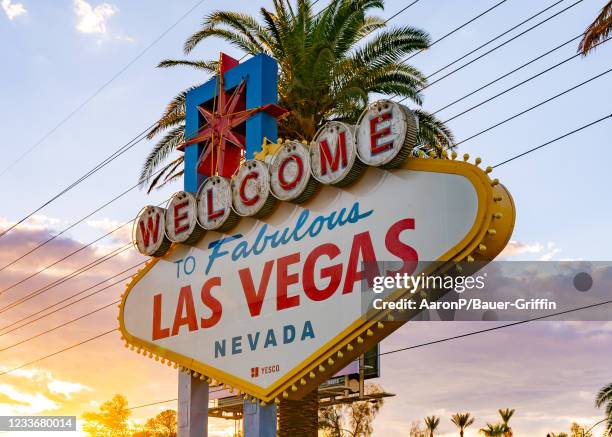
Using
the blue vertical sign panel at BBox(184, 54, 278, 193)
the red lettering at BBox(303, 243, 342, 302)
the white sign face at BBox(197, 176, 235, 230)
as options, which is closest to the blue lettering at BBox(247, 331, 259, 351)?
the red lettering at BBox(303, 243, 342, 302)

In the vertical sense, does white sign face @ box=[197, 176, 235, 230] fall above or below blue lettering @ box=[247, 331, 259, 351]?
above

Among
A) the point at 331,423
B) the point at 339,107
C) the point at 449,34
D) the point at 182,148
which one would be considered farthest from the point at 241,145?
the point at 331,423

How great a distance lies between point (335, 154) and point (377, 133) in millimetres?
1074

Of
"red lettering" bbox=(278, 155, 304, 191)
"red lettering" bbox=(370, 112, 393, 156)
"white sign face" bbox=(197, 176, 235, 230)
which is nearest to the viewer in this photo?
"red lettering" bbox=(370, 112, 393, 156)

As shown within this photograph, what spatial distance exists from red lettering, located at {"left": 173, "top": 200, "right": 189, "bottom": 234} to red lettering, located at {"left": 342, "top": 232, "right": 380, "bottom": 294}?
16.6ft

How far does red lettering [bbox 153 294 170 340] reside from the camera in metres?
18.7

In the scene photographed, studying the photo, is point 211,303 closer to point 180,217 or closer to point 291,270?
point 180,217

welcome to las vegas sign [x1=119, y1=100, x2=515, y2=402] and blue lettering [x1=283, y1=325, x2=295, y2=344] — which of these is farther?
blue lettering [x1=283, y1=325, x2=295, y2=344]

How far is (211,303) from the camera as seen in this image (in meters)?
17.7

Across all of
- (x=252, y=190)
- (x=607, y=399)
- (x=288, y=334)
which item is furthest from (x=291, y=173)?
(x=607, y=399)

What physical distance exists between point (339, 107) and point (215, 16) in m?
5.11

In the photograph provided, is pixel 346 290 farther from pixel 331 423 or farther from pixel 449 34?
pixel 331 423

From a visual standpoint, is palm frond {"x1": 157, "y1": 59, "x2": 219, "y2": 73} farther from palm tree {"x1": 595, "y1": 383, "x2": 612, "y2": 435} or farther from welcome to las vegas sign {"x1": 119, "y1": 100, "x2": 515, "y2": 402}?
palm tree {"x1": 595, "y1": 383, "x2": 612, "y2": 435}

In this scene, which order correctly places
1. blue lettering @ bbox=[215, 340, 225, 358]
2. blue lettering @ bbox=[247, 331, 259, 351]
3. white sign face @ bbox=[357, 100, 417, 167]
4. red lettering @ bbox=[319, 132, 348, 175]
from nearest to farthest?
white sign face @ bbox=[357, 100, 417, 167]
red lettering @ bbox=[319, 132, 348, 175]
blue lettering @ bbox=[247, 331, 259, 351]
blue lettering @ bbox=[215, 340, 225, 358]
